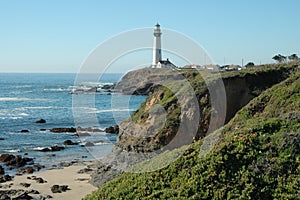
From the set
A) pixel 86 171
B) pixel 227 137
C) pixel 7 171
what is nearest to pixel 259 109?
pixel 227 137

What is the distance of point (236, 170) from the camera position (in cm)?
1326

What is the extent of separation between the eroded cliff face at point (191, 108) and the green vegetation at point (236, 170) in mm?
6603

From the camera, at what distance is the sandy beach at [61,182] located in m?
21.7

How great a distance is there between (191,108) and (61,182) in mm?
8277

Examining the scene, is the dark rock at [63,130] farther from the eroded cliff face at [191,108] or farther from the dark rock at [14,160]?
the eroded cliff face at [191,108]

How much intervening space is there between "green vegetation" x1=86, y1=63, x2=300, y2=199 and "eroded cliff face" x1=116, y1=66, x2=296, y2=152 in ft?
21.7

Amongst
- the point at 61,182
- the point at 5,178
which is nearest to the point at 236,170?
the point at 61,182

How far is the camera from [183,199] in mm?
12562

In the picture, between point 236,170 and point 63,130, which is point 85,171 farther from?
point 63,130

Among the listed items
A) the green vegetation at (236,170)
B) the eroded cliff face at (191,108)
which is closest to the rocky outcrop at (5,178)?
the eroded cliff face at (191,108)

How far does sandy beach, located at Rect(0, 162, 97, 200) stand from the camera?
2166 centimetres

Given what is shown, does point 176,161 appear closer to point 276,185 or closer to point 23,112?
point 276,185

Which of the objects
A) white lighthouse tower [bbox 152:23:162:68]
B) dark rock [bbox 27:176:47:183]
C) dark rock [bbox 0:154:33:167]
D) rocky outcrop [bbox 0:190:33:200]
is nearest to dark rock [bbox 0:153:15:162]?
dark rock [bbox 0:154:33:167]

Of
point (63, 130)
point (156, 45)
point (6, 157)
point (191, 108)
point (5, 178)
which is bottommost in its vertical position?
point (5, 178)
